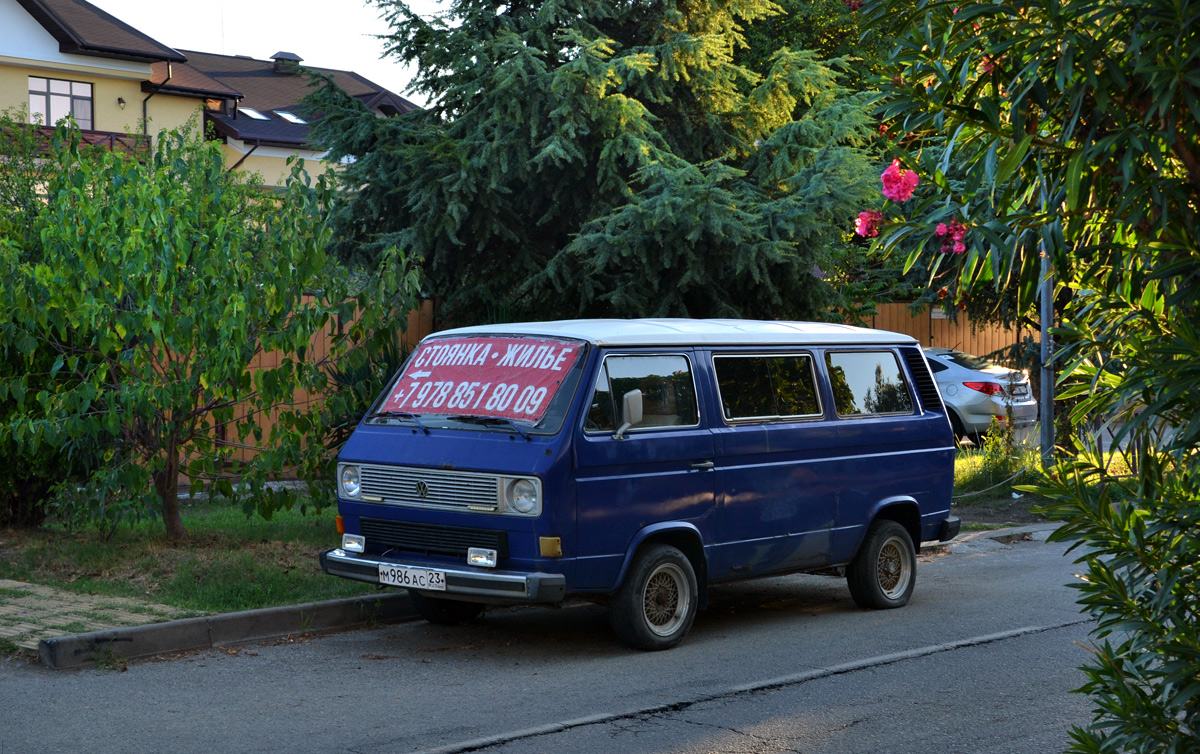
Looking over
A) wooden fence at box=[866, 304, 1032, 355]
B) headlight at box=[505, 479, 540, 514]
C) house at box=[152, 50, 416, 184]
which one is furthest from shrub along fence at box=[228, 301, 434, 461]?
house at box=[152, 50, 416, 184]

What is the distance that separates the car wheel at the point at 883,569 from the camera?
30.8ft

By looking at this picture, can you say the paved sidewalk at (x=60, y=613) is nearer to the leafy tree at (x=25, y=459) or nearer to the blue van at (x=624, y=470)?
the blue van at (x=624, y=470)

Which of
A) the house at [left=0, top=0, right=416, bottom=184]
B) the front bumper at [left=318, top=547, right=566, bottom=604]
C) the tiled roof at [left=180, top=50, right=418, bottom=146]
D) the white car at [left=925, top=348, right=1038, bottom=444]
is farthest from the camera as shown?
the tiled roof at [left=180, top=50, right=418, bottom=146]

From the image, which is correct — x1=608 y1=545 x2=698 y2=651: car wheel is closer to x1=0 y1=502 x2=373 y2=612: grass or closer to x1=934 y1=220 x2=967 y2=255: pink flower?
x1=0 y1=502 x2=373 y2=612: grass

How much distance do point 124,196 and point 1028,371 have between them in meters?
16.7

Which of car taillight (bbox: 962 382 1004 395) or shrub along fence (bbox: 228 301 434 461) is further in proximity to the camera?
car taillight (bbox: 962 382 1004 395)

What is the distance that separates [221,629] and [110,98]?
3535cm

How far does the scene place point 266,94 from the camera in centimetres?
5156

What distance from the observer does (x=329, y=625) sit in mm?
8625

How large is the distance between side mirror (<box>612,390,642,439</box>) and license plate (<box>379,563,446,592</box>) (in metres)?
1.36

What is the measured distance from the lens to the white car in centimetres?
2134

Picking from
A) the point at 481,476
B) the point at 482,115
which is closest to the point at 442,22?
the point at 482,115

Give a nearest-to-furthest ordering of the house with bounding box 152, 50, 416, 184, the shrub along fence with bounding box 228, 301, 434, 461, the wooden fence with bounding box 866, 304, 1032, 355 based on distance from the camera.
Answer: the shrub along fence with bounding box 228, 301, 434, 461 < the wooden fence with bounding box 866, 304, 1032, 355 < the house with bounding box 152, 50, 416, 184

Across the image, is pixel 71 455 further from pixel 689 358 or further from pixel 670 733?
pixel 670 733
